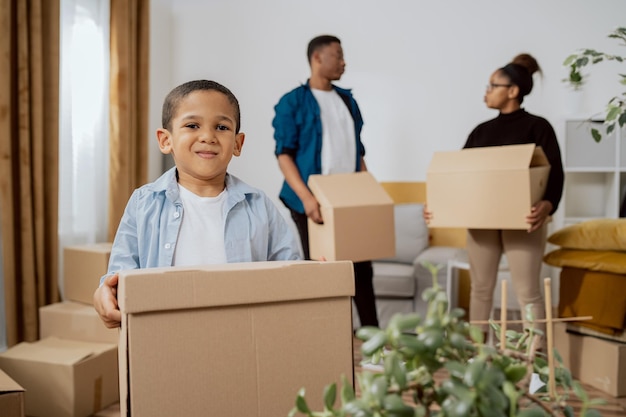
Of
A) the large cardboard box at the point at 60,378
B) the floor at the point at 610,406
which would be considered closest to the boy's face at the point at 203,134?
the large cardboard box at the point at 60,378

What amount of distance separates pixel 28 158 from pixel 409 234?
7.20 feet

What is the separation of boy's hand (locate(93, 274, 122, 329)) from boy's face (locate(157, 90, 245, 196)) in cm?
33

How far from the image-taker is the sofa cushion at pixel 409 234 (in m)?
3.88

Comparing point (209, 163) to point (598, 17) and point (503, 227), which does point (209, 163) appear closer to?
point (503, 227)

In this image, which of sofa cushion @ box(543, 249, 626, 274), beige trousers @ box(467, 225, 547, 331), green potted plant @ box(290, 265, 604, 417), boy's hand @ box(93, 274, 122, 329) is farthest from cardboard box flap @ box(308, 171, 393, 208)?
green potted plant @ box(290, 265, 604, 417)

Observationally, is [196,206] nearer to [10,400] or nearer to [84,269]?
[10,400]

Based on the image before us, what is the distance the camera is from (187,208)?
53.5 inches

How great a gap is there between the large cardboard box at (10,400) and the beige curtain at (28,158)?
108cm

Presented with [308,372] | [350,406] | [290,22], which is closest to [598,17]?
[290,22]

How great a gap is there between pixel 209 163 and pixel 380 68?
3142mm

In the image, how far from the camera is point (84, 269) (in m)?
2.71

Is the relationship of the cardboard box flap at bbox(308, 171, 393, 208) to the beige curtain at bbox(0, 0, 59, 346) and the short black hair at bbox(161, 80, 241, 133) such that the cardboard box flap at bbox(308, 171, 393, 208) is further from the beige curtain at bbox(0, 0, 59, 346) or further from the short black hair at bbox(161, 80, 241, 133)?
the beige curtain at bbox(0, 0, 59, 346)

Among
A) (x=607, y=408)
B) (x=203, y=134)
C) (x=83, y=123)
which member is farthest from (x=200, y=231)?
(x=83, y=123)

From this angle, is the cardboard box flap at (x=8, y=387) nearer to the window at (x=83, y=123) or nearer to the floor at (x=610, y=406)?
the window at (x=83, y=123)
